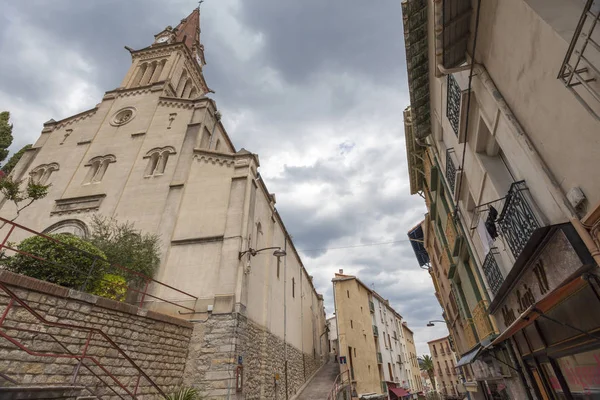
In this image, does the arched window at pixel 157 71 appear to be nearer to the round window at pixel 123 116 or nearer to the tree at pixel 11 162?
the round window at pixel 123 116

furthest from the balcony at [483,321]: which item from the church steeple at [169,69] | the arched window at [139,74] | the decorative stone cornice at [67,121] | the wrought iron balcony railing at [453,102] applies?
the arched window at [139,74]

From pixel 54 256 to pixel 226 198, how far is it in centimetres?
627

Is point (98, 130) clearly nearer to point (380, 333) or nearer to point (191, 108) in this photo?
point (191, 108)

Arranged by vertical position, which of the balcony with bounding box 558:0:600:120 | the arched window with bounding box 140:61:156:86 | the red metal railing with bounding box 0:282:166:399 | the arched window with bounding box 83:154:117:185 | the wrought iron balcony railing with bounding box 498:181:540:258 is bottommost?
the red metal railing with bounding box 0:282:166:399

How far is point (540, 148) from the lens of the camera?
12.8ft

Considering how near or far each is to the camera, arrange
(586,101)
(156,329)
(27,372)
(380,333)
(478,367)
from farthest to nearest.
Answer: (380,333), (478,367), (156,329), (27,372), (586,101)

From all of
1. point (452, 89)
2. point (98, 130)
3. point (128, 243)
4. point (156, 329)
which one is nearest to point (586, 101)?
point (452, 89)

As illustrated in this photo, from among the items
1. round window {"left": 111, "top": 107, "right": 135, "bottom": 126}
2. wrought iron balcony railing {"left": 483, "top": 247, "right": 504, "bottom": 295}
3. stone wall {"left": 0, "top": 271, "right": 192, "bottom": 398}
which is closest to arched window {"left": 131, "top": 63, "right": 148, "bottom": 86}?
round window {"left": 111, "top": 107, "right": 135, "bottom": 126}

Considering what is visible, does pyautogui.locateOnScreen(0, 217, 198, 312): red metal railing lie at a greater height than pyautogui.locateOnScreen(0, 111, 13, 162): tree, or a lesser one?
lesser

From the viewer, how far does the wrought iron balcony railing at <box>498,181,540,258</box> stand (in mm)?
3977

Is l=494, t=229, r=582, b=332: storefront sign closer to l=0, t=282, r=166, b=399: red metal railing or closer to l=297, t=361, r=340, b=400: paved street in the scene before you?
l=0, t=282, r=166, b=399: red metal railing

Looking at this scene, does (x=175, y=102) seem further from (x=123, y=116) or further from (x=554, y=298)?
(x=554, y=298)

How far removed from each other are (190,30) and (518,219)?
34681mm

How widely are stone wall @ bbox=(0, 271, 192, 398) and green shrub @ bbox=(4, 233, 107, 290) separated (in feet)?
2.84
